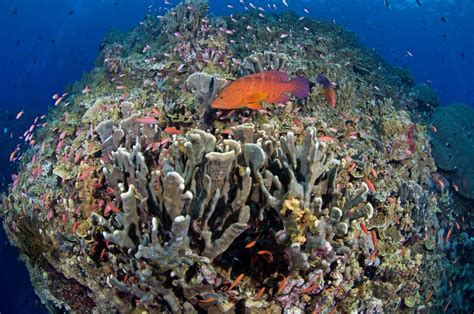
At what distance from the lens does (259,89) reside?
335 cm

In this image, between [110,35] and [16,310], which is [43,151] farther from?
[110,35]

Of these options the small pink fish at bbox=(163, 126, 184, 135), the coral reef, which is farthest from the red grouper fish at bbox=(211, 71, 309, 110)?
the coral reef

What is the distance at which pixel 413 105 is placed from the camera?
12.5 m

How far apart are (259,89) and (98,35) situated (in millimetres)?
80129

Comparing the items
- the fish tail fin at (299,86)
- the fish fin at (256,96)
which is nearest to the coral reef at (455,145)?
the fish tail fin at (299,86)

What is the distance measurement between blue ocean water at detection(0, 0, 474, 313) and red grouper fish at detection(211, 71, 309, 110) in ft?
45.6

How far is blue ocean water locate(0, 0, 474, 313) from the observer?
39.6 metres

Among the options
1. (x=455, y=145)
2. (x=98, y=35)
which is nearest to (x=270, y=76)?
(x=455, y=145)

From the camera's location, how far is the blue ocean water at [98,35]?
130ft

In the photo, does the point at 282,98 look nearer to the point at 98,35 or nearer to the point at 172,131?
the point at 172,131

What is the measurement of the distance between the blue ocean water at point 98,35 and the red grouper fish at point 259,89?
1390 cm

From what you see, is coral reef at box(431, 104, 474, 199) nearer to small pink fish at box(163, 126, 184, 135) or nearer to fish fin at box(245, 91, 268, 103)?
small pink fish at box(163, 126, 184, 135)

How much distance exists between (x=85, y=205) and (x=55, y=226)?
88cm

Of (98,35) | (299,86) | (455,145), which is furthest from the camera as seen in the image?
(98,35)
